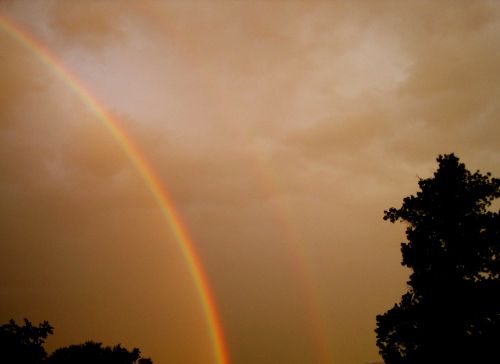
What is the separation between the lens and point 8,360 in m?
14.4

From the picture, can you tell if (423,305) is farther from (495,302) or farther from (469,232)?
(469,232)

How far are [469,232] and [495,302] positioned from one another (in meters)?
2.95

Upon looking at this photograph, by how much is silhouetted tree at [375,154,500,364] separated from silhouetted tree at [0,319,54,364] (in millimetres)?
14218

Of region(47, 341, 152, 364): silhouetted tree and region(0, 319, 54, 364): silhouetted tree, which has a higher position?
region(47, 341, 152, 364): silhouetted tree

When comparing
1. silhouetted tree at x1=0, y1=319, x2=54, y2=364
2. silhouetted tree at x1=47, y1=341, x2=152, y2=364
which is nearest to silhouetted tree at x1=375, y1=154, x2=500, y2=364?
silhouetted tree at x1=0, y1=319, x2=54, y2=364

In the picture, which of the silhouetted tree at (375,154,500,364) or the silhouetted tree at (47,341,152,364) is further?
the silhouetted tree at (47,341,152,364)

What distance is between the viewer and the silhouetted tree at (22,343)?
1447 cm

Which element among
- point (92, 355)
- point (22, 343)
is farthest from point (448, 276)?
point (92, 355)

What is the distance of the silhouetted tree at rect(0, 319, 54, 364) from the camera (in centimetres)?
1447

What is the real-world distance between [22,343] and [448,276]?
56.0 ft

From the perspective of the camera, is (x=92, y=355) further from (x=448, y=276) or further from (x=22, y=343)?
(x=448, y=276)

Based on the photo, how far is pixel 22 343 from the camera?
1484 centimetres

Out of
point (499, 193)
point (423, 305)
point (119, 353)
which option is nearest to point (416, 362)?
point (423, 305)

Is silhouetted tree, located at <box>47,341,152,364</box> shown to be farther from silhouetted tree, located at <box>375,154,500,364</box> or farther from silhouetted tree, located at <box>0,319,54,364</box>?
silhouetted tree, located at <box>375,154,500,364</box>
